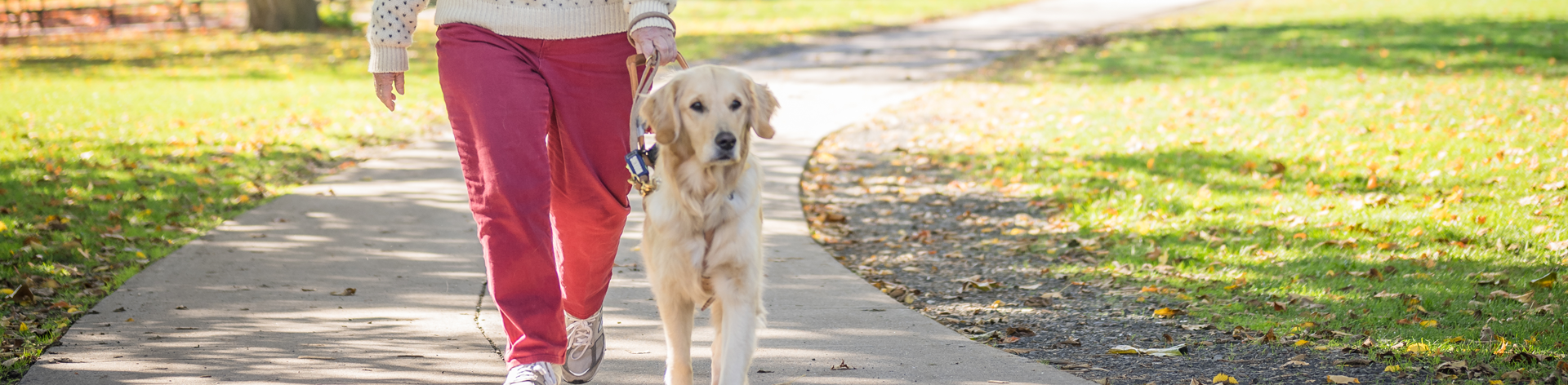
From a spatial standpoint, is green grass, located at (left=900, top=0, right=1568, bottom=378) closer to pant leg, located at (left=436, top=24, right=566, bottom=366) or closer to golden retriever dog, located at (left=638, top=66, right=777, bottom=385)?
golden retriever dog, located at (left=638, top=66, right=777, bottom=385)

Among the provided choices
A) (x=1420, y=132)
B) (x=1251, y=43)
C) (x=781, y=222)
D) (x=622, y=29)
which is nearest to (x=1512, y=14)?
(x=1251, y=43)

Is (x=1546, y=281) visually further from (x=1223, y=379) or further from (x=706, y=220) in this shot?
(x=706, y=220)

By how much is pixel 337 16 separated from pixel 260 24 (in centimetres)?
154

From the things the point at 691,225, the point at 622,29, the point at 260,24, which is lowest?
the point at 260,24

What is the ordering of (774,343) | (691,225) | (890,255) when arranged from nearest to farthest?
(691,225) → (774,343) → (890,255)

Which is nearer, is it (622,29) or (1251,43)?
(622,29)

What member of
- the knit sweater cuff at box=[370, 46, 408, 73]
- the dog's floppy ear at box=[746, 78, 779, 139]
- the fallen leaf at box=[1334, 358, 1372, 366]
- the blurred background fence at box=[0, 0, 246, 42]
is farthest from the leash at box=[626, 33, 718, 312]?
the blurred background fence at box=[0, 0, 246, 42]

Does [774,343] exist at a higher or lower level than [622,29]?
lower

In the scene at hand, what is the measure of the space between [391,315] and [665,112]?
7.29ft

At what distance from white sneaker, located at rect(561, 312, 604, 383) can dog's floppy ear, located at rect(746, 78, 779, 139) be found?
1.07 m

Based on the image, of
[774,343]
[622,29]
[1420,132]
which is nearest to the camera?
[622,29]

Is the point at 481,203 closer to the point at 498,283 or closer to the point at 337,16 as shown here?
the point at 498,283

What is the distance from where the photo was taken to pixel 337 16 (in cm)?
2347

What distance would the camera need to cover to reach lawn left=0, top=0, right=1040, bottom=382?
5738mm
